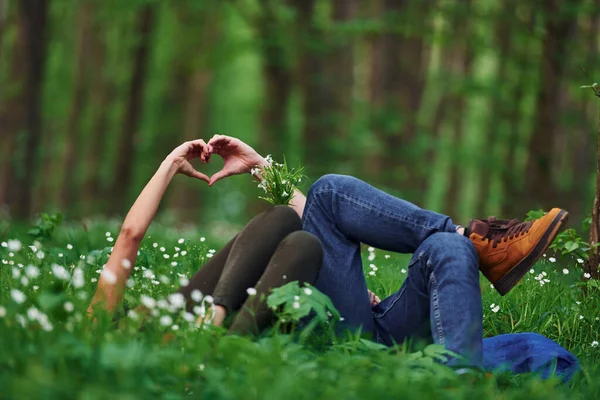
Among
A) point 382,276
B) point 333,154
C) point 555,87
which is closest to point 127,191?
point 333,154

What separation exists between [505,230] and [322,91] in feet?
30.2

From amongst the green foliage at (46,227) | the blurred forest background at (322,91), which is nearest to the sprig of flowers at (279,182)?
the blurred forest background at (322,91)

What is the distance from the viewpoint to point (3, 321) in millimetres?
2822

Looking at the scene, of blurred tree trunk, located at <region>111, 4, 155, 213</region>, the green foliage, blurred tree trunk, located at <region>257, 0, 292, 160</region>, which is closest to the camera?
the green foliage

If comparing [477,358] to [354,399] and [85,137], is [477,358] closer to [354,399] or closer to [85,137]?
[354,399]

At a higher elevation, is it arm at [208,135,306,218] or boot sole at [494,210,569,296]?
arm at [208,135,306,218]

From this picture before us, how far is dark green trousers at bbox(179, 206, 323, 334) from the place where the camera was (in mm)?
3412

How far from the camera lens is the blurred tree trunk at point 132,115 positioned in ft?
51.2

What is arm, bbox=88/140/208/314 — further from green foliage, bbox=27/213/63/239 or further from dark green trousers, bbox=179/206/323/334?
green foliage, bbox=27/213/63/239

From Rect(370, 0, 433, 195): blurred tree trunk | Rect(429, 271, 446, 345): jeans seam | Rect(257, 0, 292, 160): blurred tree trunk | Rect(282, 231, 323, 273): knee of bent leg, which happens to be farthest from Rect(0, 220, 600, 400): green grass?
Rect(257, 0, 292, 160): blurred tree trunk

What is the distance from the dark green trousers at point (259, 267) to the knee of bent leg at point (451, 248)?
1.68 ft

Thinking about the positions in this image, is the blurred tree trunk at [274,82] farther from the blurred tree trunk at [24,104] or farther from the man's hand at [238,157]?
the man's hand at [238,157]

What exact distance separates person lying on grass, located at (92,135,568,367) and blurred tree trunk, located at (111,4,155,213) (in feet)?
39.9

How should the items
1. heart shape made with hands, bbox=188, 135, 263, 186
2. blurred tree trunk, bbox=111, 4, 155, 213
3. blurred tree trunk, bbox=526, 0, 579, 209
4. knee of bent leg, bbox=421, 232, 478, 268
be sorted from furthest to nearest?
blurred tree trunk, bbox=111, 4, 155, 213 < blurred tree trunk, bbox=526, 0, 579, 209 < heart shape made with hands, bbox=188, 135, 263, 186 < knee of bent leg, bbox=421, 232, 478, 268
